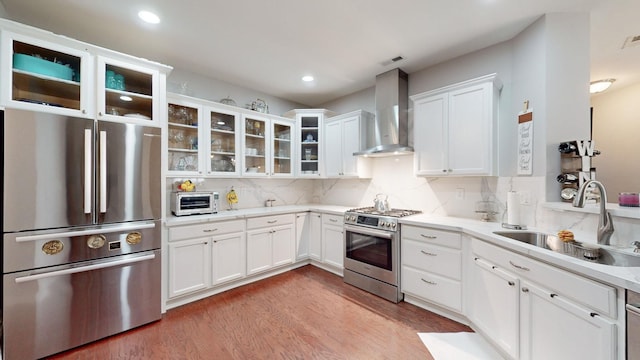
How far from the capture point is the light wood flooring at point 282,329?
74.4 inches

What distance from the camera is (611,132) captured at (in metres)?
3.68

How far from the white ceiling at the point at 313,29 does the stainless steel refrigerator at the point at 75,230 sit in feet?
3.26

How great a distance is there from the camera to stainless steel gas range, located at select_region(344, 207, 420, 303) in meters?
2.69

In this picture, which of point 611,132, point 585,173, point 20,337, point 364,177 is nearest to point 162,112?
point 20,337

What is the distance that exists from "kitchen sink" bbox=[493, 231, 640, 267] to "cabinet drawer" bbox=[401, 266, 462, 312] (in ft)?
2.25

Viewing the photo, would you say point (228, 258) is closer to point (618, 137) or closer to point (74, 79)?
point (74, 79)

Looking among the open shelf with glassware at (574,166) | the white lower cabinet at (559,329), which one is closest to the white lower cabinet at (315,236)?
the white lower cabinet at (559,329)

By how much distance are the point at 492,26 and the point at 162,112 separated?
3.26 meters

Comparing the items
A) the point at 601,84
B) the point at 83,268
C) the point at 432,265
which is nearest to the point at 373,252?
the point at 432,265

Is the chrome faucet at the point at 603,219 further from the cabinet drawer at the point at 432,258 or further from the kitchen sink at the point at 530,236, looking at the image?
the cabinet drawer at the point at 432,258

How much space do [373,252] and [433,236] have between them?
75 centimetres

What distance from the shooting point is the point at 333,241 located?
345 centimetres

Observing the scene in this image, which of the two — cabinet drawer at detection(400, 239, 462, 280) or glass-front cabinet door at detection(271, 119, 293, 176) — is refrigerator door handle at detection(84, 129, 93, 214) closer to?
glass-front cabinet door at detection(271, 119, 293, 176)

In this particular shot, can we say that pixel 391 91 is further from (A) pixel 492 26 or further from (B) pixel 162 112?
(B) pixel 162 112
